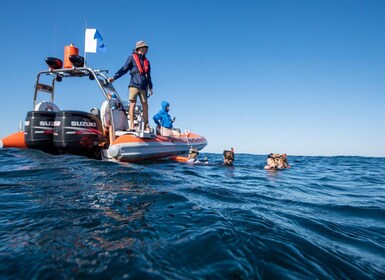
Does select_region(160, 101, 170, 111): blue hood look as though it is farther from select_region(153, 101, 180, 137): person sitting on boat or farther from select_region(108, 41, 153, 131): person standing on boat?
select_region(108, 41, 153, 131): person standing on boat

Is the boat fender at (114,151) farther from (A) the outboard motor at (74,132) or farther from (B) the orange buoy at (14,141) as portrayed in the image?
(B) the orange buoy at (14,141)

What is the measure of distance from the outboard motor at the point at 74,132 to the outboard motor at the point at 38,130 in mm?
475

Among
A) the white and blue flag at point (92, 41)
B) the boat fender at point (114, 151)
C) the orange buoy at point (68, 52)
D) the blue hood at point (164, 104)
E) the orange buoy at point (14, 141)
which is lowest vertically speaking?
the boat fender at point (114, 151)

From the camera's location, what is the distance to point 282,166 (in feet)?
29.7

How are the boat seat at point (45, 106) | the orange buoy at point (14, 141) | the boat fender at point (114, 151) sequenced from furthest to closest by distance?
the boat seat at point (45, 106) < the orange buoy at point (14, 141) < the boat fender at point (114, 151)

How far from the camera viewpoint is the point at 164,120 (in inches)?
389

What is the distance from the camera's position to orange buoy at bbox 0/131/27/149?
6742 millimetres

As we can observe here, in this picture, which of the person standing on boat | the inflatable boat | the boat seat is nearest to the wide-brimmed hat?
the person standing on boat

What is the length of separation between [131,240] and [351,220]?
2.63 metres

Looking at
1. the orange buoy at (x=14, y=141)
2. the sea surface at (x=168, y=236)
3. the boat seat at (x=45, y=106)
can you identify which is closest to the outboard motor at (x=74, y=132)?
the orange buoy at (x=14, y=141)

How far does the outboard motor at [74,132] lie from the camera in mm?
5855

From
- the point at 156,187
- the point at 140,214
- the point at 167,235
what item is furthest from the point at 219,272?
the point at 156,187

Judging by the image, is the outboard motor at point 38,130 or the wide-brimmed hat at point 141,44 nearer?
the outboard motor at point 38,130

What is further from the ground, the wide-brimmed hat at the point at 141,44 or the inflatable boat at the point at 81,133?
the wide-brimmed hat at the point at 141,44
